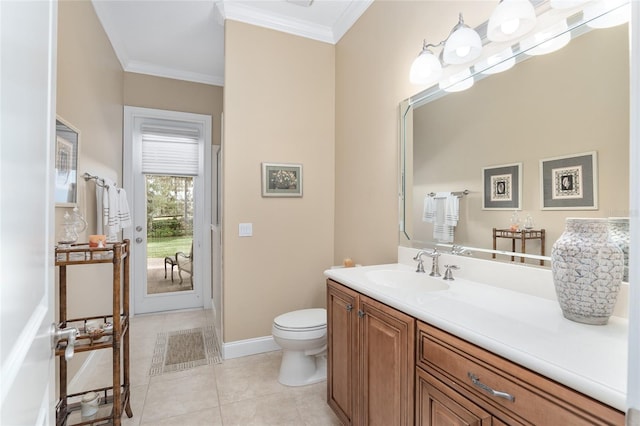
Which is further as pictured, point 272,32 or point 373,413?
point 272,32

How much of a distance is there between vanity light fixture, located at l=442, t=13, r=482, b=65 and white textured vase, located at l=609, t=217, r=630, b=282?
96 centimetres

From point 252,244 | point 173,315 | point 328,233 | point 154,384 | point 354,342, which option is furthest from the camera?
point 173,315

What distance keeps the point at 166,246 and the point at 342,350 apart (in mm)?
2917

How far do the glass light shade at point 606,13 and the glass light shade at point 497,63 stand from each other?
0.28 meters

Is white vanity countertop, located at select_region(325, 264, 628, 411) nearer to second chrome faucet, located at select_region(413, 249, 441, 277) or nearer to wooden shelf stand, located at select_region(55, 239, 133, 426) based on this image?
second chrome faucet, located at select_region(413, 249, 441, 277)

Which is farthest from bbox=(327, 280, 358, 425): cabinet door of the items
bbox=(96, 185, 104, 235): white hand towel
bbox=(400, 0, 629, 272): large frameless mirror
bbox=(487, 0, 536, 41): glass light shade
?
bbox=(96, 185, 104, 235): white hand towel

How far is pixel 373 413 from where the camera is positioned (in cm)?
138

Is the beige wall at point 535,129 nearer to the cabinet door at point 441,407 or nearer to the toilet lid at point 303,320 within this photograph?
the cabinet door at point 441,407

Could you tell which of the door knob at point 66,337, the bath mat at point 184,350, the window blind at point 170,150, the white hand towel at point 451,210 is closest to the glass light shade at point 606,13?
the white hand towel at point 451,210

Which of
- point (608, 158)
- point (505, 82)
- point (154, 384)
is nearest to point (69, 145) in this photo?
point (154, 384)

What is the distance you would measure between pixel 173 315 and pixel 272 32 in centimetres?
327

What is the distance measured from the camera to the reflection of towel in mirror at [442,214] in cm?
172

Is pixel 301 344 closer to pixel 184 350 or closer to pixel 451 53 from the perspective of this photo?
pixel 184 350

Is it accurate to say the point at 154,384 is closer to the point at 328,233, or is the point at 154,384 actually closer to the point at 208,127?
the point at 328,233
